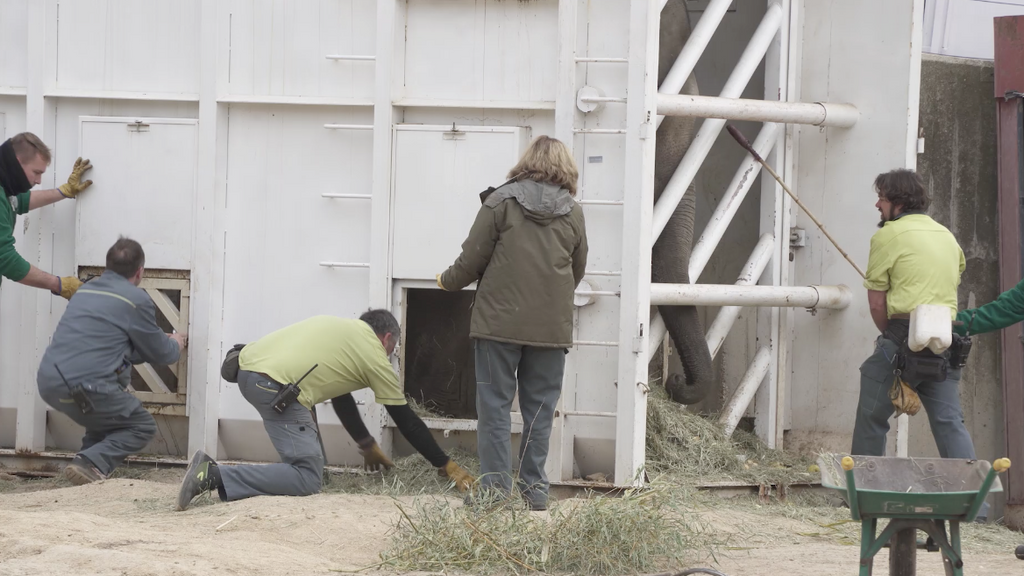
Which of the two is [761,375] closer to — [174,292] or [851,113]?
[851,113]

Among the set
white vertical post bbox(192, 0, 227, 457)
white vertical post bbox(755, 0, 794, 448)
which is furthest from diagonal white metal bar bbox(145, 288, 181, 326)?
white vertical post bbox(755, 0, 794, 448)

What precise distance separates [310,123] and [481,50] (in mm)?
1156

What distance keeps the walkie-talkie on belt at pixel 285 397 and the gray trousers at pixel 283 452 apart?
33 millimetres

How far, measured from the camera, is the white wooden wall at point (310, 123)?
21.4 ft

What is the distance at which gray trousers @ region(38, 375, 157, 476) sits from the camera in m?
6.54

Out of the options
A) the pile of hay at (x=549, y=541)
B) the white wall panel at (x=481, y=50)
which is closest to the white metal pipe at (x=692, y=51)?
the white wall panel at (x=481, y=50)

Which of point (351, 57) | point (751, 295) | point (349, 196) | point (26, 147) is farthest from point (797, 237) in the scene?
point (26, 147)

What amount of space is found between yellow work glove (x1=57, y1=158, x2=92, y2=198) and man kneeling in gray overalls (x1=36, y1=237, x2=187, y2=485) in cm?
58

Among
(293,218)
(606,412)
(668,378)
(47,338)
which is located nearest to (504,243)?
(606,412)

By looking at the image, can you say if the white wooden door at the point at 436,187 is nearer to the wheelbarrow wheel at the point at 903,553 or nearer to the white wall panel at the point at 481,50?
the white wall panel at the point at 481,50

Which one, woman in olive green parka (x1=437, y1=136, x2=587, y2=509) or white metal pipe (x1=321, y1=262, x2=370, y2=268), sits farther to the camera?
white metal pipe (x1=321, y1=262, x2=370, y2=268)

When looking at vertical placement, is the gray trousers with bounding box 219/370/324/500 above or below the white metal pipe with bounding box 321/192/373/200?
below

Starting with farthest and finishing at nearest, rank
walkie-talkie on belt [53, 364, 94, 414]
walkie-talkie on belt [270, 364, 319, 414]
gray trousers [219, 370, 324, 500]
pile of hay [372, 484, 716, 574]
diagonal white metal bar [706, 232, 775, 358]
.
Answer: diagonal white metal bar [706, 232, 775, 358] → walkie-talkie on belt [53, 364, 94, 414] → walkie-talkie on belt [270, 364, 319, 414] → gray trousers [219, 370, 324, 500] → pile of hay [372, 484, 716, 574]

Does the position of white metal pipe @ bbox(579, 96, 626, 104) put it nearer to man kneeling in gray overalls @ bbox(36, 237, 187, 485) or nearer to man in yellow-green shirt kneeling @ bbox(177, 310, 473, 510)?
man in yellow-green shirt kneeling @ bbox(177, 310, 473, 510)
